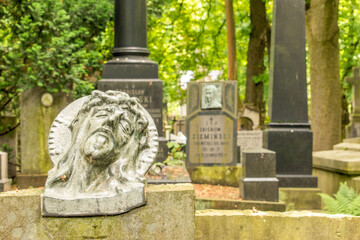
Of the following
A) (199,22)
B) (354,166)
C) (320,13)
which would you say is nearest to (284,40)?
(354,166)

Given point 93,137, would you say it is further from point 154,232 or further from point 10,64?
point 10,64

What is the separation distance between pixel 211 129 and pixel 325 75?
5.07 m

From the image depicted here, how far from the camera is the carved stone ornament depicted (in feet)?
9.99

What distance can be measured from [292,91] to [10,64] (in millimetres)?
5697

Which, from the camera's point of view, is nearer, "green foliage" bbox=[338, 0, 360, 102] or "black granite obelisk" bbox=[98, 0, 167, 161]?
"black granite obelisk" bbox=[98, 0, 167, 161]

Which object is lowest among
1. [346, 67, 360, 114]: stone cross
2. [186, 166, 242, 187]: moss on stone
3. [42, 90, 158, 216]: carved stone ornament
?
[186, 166, 242, 187]: moss on stone

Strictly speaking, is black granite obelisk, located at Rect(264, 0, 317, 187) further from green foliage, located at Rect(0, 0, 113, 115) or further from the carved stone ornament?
the carved stone ornament

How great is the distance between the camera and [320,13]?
45.0ft

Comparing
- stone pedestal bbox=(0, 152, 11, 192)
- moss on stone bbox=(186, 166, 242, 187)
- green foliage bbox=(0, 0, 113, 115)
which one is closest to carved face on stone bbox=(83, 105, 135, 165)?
stone pedestal bbox=(0, 152, 11, 192)

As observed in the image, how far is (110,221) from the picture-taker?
3.11 metres

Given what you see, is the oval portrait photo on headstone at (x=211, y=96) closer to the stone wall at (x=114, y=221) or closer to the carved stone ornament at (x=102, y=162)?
the carved stone ornament at (x=102, y=162)

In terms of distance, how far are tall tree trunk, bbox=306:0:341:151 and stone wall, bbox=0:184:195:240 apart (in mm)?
11488

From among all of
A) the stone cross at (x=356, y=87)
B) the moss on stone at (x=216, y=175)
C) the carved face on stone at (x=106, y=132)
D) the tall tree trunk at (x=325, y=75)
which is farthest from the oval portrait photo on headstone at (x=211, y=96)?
the stone cross at (x=356, y=87)

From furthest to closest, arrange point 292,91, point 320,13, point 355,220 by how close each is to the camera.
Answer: point 320,13 → point 292,91 → point 355,220
